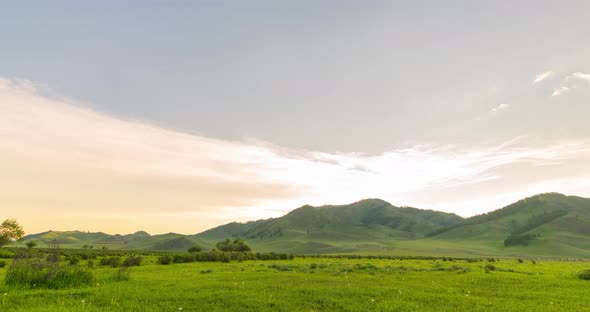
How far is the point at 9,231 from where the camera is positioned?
363ft

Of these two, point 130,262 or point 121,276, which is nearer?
point 121,276

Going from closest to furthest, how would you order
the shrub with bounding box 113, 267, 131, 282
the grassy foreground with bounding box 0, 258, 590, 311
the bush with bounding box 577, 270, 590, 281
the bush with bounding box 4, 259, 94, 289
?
1. the grassy foreground with bounding box 0, 258, 590, 311
2. the bush with bounding box 4, 259, 94, 289
3. the shrub with bounding box 113, 267, 131, 282
4. the bush with bounding box 577, 270, 590, 281

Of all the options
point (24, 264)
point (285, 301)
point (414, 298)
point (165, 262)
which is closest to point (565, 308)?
point (414, 298)

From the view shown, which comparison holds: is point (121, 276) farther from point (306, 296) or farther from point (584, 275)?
point (584, 275)

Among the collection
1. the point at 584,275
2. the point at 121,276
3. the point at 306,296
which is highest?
the point at 121,276

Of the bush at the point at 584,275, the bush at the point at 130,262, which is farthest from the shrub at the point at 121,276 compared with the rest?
the bush at the point at 584,275

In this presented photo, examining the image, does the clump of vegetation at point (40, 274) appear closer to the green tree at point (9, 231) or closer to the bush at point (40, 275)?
the bush at point (40, 275)

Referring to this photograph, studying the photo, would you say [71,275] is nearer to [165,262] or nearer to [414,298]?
[414,298]

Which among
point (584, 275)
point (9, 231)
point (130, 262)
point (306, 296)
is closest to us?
point (306, 296)

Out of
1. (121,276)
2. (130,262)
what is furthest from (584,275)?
(130,262)

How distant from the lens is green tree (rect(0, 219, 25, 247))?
10956 centimetres

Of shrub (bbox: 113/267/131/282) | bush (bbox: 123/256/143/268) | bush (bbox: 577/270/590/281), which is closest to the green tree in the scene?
bush (bbox: 123/256/143/268)

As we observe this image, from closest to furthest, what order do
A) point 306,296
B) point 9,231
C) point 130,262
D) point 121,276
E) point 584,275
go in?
point 306,296, point 121,276, point 584,275, point 130,262, point 9,231

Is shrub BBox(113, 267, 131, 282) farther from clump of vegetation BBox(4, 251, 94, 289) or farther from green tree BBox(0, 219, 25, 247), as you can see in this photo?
green tree BBox(0, 219, 25, 247)
